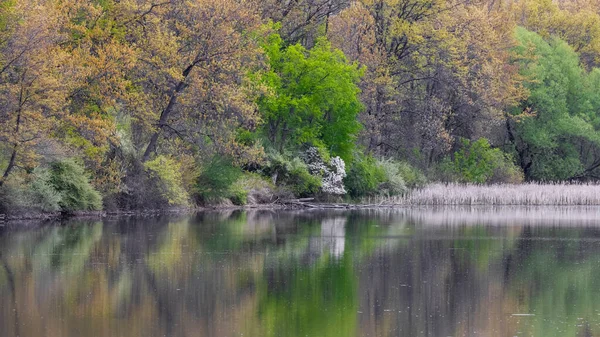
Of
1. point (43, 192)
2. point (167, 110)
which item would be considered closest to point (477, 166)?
point (167, 110)

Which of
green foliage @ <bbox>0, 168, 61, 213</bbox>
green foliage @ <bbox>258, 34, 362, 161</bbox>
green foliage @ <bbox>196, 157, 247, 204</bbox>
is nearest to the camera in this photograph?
green foliage @ <bbox>0, 168, 61, 213</bbox>

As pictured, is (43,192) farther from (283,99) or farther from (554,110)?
(554,110)

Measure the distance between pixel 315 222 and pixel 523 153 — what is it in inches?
1298

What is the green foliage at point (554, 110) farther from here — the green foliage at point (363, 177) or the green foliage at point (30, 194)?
the green foliage at point (30, 194)

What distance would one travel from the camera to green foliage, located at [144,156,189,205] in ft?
127

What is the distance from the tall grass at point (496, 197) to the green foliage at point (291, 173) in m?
5.08

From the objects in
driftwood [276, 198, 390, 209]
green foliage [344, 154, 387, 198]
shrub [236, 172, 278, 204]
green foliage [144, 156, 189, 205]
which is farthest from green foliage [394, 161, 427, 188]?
green foliage [144, 156, 189, 205]

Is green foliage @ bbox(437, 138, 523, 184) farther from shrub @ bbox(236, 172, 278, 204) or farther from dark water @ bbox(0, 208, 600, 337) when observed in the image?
dark water @ bbox(0, 208, 600, 337)

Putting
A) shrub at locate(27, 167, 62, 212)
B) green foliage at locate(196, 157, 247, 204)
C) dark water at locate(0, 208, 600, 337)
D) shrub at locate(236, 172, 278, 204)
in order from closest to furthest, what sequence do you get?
dark water at locate(0, 208, 600, 337) → shrub at locate(27, 167, 62, 212) → green foliage at locate(196, 157, 247, 204) → shrub at locate(236, 172, 278, 204)

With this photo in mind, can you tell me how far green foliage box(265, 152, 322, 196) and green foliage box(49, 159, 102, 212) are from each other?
491 inches

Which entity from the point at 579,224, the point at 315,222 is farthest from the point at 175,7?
the point at 579,224

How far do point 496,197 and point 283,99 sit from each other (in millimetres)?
12885

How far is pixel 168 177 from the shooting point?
1524 inches

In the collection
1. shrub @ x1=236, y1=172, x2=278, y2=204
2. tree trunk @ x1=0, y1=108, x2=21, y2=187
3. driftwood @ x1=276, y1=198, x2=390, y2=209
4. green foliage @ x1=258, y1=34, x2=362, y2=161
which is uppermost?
green foliage @ x1=258, y1=34, x2=362, y2=161
